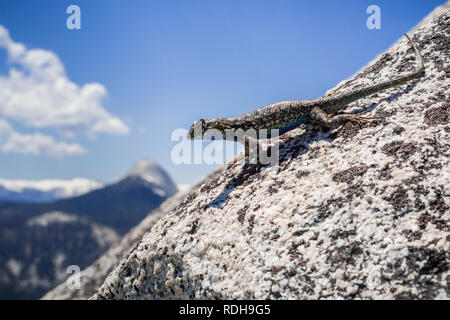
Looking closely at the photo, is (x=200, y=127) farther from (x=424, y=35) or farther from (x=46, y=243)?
(x=46, y=243)

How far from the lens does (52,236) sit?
59.6 meters

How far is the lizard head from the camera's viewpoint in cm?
898

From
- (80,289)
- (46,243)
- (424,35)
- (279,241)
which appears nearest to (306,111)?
(424,35)

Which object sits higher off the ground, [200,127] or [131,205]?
[200,127]

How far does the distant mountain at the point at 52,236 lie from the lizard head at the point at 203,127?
46044mm

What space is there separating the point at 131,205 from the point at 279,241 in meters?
79.2

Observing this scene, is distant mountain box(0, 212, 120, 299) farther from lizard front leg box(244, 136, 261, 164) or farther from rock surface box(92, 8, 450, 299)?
rock surface box(92, 8, 450, 299)

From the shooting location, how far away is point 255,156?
23.1 ft

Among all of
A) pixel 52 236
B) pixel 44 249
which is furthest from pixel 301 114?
pixel 52 236

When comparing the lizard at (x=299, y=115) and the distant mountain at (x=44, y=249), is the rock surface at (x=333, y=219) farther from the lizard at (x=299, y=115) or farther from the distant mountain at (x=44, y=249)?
the distant mountain at (x=44, y=249)

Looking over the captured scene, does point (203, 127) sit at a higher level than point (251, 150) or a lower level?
higher

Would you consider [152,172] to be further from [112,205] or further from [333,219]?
[333,219]

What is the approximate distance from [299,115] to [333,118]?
1.08 m

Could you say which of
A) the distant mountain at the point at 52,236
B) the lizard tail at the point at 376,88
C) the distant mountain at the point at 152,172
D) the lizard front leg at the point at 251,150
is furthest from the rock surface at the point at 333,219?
the distant mountain at the point at 152,172
